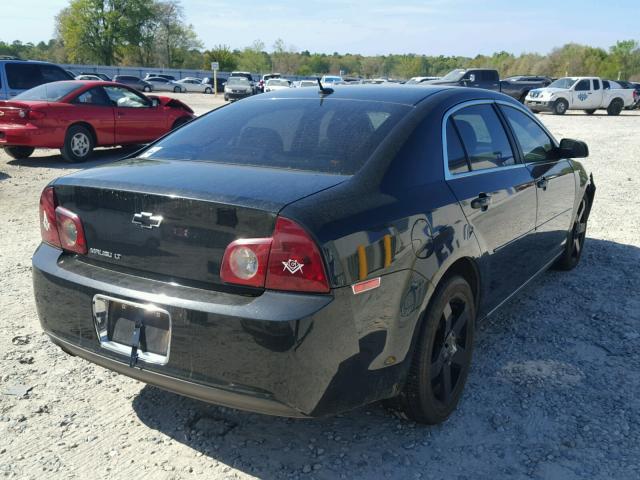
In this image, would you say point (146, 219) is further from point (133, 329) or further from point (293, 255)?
point (293, 255)

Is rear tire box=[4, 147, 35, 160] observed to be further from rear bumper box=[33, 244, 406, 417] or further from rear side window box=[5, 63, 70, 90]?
rear bumper box=[33, 244, 406, 417]

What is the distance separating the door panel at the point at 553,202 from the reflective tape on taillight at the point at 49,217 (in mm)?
2922

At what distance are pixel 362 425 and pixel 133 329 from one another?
122 cm

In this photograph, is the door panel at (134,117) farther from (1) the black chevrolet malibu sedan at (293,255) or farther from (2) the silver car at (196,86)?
(2) the silver car at (196,86)

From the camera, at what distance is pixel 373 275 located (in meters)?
2.31

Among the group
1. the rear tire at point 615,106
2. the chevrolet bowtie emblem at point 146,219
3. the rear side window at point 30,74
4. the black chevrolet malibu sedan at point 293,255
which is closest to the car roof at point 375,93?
the black chevrolet malibu sedan at point 293,255

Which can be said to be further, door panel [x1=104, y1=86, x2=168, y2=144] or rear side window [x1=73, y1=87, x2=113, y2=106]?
door panel [x1=104, y1=86, x2=168, y2=144]

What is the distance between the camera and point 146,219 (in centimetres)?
240

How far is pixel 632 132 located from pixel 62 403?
20947 millimetres

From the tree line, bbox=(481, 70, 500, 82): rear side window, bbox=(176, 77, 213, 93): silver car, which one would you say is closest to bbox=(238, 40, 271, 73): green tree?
the tree line

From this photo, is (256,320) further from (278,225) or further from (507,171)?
(507,171)

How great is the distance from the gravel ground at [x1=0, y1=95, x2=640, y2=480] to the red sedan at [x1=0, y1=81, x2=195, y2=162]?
267 inches

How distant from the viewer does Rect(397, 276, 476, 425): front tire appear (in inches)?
104

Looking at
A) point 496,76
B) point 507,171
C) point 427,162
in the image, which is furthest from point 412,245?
point 496,76
